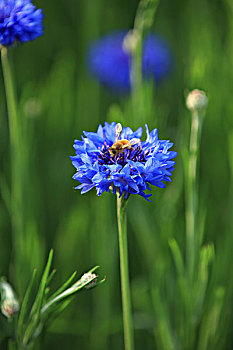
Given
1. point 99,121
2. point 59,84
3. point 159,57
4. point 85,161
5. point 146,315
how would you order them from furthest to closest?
1. point 159,57
2. point 99,121
3. point 59,84
4. point 146,315
5. point 85,161

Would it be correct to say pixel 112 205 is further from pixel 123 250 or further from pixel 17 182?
pixel 123 250

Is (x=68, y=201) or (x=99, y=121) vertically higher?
(x=99, y=121)

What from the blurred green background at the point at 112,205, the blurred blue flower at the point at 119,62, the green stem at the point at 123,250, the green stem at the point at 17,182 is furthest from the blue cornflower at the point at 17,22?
the blurred blue flower at the point at 119,62

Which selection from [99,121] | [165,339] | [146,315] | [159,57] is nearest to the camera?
[165,339]

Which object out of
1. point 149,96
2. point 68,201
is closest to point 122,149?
point 149,96

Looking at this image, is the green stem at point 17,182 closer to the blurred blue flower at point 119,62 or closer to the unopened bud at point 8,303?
the unopened bud at point 8,303

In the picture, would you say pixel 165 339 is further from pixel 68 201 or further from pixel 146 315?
pixel 68 201

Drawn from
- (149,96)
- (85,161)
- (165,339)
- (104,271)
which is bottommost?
(165,339)

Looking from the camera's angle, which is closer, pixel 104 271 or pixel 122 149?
pixel 122 149
